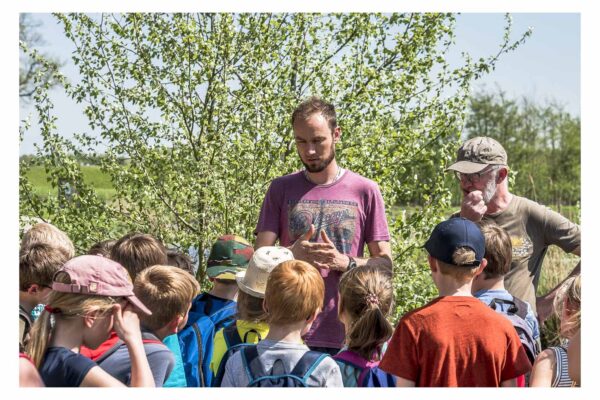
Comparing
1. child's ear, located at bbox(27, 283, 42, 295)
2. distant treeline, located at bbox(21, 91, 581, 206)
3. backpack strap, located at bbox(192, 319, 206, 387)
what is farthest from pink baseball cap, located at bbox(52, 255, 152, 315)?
distant treeline, located at bbox(21, 91, 581, 206)

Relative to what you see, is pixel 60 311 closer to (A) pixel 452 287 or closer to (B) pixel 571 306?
(A) pixel 452 287

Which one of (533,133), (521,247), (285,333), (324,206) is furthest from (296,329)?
(533,133)

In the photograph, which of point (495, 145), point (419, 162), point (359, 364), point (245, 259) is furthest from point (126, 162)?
point (359, 364)

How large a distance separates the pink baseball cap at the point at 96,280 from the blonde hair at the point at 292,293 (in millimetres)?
473

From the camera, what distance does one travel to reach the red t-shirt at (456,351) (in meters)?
3.20

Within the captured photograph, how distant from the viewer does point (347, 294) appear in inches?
142

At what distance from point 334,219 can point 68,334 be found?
62.6 inches

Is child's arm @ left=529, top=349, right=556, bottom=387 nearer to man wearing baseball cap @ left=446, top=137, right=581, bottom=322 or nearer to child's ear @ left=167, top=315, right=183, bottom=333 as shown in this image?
man wearing baseball cap @ left=446, top=137, right=581, bottom=322

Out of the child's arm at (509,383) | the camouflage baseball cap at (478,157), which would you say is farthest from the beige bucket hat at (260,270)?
the camouflage baseball cap at (478,157)

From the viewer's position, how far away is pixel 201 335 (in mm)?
3975

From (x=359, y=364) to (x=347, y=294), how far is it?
0.33m

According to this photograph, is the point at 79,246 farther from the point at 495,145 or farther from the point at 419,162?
the point at 495,145

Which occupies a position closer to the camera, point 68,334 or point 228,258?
point 68,334

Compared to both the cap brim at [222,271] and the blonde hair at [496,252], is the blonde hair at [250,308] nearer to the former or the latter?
the cap brim at [222,271]
